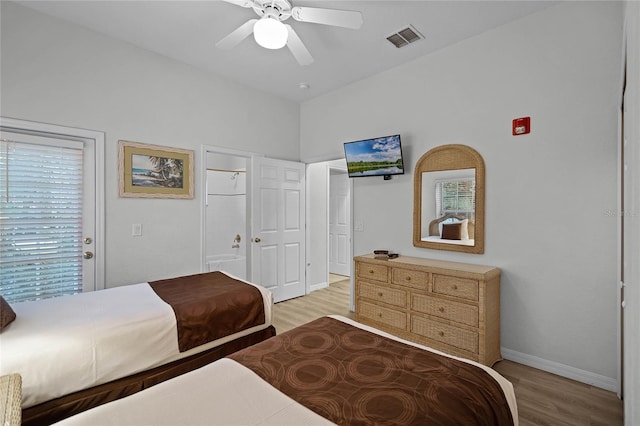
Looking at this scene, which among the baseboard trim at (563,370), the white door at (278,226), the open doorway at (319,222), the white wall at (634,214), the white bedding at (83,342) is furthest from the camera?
the open doorway at (319,222)

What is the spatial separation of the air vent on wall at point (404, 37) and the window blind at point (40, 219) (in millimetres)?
3181

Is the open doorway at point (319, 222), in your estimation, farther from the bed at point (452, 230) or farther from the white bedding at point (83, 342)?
the white bedding at point (83, 342)

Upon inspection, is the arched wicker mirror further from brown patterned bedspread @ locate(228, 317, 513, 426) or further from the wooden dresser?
brown patterned bedspread @ locate(228, 317, 513, 426)

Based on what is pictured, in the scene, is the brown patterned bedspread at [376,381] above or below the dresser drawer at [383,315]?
above

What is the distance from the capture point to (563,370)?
8.02ft

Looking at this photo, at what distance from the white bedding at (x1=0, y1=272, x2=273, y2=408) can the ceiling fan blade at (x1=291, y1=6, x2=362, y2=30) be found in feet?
7.53

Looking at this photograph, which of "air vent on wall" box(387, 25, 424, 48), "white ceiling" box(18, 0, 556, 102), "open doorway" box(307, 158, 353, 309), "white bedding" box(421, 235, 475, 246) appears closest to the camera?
"white ceiling" box(18, 0, 556, 102)

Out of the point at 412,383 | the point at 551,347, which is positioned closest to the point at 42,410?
the point at 412,383

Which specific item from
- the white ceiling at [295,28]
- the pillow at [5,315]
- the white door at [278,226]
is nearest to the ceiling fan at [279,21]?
the white ceiling at [295,28]

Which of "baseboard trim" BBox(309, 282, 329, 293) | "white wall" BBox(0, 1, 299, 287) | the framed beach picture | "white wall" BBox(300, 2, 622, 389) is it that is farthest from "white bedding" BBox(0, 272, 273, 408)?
"baseboard trim" BBox(309, 282, 329, 293)

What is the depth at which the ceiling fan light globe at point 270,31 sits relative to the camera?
6.77 feet

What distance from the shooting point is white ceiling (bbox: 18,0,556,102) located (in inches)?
98.0

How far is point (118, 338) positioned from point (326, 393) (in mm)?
1370

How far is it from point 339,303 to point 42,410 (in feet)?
10.7
